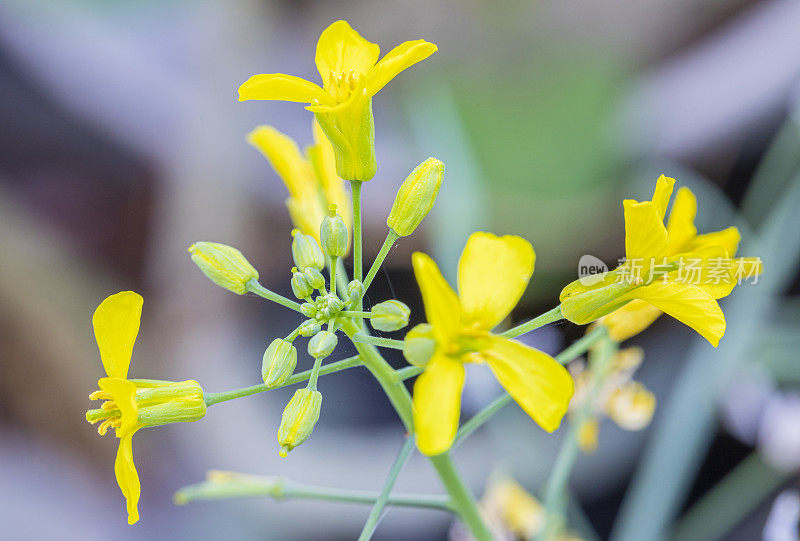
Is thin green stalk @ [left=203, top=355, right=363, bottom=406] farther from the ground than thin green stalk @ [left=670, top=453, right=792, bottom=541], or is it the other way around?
thin green stalk @ [left=203, top=355, right=363, bottom=406]

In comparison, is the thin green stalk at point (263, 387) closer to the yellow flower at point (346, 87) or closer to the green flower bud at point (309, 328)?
the green flower bud at point (309, 328)

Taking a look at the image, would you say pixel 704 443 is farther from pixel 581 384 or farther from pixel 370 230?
pixel 370 230

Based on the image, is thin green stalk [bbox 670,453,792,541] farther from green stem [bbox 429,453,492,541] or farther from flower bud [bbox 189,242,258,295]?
flower bud [bbox 189,242,258,295]

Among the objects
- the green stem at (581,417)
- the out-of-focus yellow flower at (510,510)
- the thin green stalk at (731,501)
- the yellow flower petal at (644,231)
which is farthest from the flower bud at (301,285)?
the thin green stalk at (731,501)

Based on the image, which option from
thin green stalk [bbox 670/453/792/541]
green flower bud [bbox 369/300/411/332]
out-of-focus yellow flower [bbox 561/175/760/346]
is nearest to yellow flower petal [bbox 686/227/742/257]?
out-of-focus yellow flower [bbox 561/175/760/346]

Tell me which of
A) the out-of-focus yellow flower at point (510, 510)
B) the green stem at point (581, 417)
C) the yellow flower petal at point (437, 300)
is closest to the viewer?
the yellow flower petal at point (437, 300)

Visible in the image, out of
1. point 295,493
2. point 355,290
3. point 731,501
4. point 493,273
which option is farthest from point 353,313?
point 731,501
